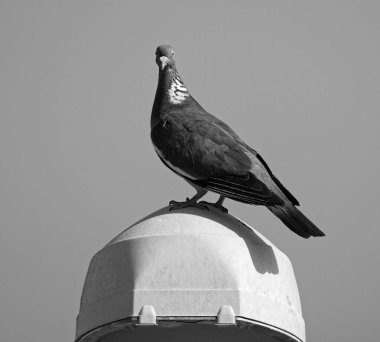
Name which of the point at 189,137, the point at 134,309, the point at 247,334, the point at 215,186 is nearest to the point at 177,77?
the point at 189,137

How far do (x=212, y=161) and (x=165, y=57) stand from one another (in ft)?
6.54

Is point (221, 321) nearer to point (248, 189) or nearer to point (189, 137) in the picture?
point (248, 189)

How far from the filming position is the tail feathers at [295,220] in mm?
9461

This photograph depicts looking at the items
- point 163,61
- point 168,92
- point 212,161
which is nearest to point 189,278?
point 212,161

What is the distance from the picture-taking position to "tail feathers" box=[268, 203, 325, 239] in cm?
946

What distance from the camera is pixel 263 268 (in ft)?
27.8

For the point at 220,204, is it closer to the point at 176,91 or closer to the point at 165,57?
the point at 176,91

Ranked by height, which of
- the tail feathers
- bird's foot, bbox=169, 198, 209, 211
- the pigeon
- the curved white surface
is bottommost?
the curved white surface

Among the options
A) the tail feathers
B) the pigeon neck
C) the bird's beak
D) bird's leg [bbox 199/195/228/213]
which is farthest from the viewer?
the bird's beak

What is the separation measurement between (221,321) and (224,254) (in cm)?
62

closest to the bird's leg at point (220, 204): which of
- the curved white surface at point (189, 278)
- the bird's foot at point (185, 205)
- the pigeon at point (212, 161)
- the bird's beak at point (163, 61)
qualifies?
the pigeon at point (212, 161)

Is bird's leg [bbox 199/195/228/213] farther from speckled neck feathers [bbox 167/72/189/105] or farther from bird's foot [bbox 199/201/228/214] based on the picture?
speckled neck feathers [bbox 167/72/189/105]

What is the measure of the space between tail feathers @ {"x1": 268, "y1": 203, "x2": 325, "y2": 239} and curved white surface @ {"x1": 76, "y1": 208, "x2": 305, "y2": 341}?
682 mm

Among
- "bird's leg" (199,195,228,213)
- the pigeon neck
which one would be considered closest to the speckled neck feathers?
the pigeon neck
